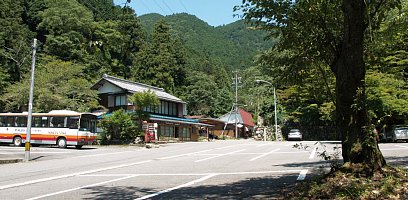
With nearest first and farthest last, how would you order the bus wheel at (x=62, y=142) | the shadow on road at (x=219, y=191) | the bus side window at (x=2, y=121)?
the shadow on road at (x=219, y=191), the bus wheel at (x=62, y=142), the bus side window at (x=2, y=121)

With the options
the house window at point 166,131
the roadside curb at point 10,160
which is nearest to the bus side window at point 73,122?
the roadside curb at point 10,160

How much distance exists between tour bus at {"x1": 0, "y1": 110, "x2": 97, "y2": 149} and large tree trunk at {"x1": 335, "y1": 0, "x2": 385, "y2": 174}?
84.3 feet

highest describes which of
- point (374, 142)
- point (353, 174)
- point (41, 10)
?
point (41, 10)

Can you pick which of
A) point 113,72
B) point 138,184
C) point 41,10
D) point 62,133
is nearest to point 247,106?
point 113,72

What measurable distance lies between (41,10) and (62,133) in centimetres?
4214

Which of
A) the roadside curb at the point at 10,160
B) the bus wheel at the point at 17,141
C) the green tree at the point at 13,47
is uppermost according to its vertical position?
the green tree at the point at 13,47

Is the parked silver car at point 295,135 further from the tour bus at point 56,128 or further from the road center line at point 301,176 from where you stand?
the road center line at point 301,176

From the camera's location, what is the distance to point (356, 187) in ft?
19.2

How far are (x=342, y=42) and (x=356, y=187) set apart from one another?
2890mm

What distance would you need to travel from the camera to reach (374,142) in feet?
21.4

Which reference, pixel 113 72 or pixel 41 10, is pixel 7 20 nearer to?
pixel 41 10

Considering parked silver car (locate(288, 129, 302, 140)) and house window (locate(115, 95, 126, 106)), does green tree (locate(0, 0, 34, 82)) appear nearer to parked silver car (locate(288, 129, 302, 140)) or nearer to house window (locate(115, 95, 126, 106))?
house window (locate(115, 95, 126, 106))

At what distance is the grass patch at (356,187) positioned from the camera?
5707 millimetres

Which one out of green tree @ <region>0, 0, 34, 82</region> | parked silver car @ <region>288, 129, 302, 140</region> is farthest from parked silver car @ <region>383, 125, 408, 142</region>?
green tree @ <region>0, 0, 34, 82</region>
